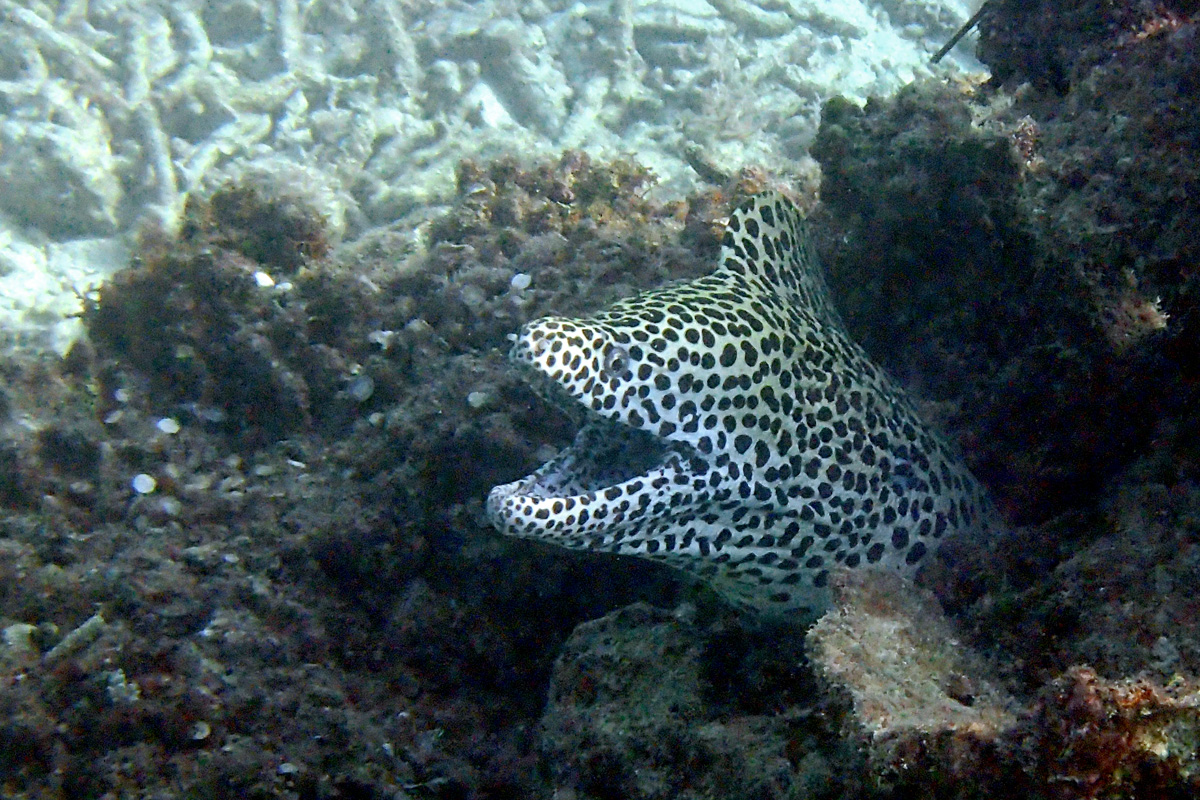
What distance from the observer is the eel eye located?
3.21m

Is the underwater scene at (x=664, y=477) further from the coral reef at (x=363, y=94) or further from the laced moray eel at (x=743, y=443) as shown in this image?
the coral reef at (x=363, y=94)

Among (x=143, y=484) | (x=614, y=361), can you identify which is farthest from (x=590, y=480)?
(x=143, y=484)

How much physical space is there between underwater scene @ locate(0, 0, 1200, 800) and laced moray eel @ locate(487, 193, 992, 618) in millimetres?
19

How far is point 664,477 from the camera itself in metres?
3.29

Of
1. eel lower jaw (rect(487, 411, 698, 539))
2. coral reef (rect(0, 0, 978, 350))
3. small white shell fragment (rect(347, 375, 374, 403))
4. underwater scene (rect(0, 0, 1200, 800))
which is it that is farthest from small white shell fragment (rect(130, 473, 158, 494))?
coral reef (rect(0, 0, 978, 350))

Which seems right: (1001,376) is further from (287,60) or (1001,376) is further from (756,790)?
(287,60)

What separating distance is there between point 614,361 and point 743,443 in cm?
71

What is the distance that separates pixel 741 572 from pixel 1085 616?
1538mm

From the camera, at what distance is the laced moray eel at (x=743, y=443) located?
322 centimetres

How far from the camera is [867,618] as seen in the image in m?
2.74

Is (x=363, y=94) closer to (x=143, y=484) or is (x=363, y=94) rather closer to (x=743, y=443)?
(x=143, y=484)

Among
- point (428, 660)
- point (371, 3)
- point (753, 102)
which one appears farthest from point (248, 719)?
point (371, 3)

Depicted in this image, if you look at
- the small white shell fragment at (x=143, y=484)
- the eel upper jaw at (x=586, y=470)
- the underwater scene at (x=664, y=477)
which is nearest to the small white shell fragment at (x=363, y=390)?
the underwater scene at (x=664, y=477)

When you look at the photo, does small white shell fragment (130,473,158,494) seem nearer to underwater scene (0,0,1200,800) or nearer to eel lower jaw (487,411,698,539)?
underwater scene (0,0,1200,800)
